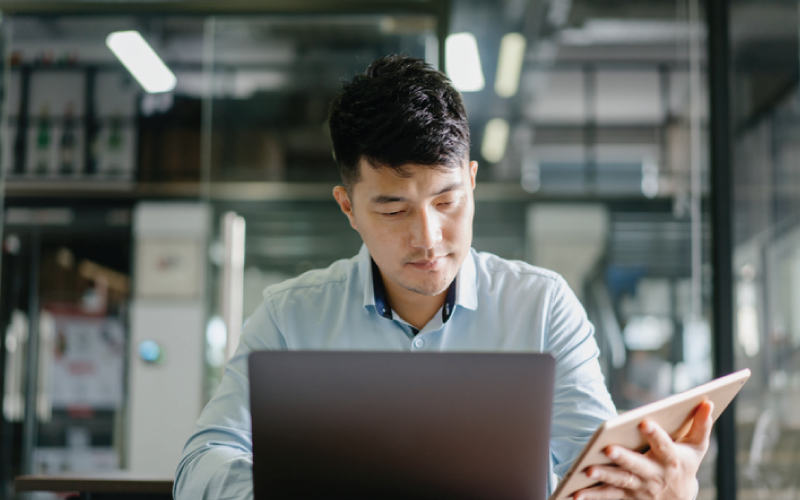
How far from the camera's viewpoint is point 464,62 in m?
3.12

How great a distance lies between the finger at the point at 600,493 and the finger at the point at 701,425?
13 centimetres

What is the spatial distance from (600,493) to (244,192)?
10.6 ft

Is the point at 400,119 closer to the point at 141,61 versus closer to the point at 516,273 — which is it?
the point at 516,273

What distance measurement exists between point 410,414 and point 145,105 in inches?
135

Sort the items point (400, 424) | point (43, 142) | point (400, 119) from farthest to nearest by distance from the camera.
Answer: point (43, 142) → point (400, 119) → point (400, 424)

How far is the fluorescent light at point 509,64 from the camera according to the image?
4.01 m

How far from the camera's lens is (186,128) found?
12.4ft

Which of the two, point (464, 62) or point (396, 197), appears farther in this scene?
point (464, 62)

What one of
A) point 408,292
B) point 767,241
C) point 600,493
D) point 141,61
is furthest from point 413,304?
point 141,61

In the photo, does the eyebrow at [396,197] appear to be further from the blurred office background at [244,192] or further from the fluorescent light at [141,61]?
the fluorescent light at [141,61]

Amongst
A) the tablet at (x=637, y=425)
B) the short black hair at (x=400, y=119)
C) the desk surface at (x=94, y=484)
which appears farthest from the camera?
the desk surface at (x=94, y=484)

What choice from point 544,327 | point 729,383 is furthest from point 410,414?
point 544,327

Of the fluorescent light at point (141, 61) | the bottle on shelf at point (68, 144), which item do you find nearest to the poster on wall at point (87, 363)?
the bottle on shelf at point (68, 144)

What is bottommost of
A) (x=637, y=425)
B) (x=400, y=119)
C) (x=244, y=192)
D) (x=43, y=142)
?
(x=637, y=425)
